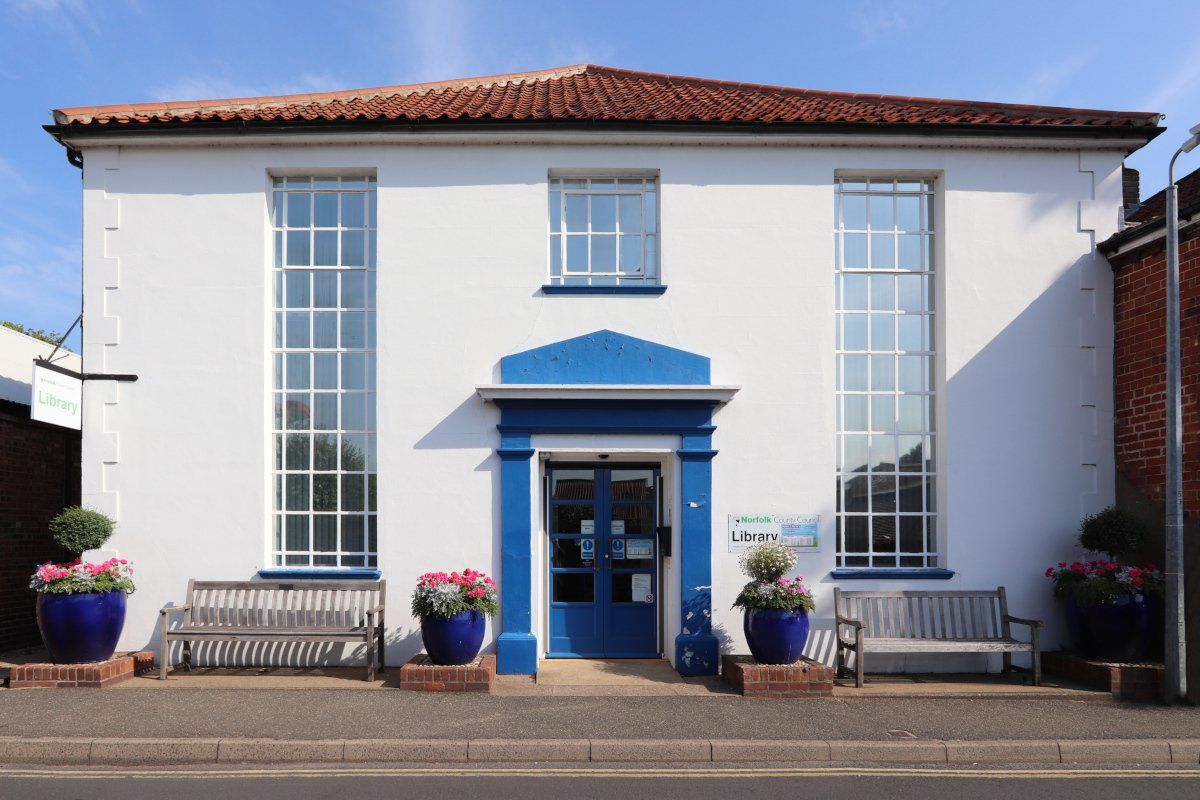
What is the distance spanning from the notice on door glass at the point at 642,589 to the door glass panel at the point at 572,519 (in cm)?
75

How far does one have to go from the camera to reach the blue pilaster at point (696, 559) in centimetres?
803

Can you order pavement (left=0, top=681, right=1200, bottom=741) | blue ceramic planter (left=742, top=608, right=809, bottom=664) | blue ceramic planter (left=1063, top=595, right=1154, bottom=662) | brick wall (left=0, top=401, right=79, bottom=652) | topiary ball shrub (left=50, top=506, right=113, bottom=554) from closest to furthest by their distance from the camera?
pavement (left=0, top=681, right=1200, bottom=741)
blue ceramic planter (left=742, top=608, right=809, bottom=664)
blue ceramic planter (left=1063, top=595, right=1154, bottom=662)
topiary ball shrub (left=50, top=506, right=113, bottom=554)
brick wall (left=0, top=401, right=79, bottom=652)

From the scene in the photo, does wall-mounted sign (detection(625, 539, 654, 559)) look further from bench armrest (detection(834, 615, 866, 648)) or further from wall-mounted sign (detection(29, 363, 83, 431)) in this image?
wall-mounted sign (detection(29, 363, 83, 431))

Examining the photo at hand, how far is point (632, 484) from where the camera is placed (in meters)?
8.80

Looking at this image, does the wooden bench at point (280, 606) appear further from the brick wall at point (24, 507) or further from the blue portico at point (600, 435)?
the brick wall at point (24, 507)

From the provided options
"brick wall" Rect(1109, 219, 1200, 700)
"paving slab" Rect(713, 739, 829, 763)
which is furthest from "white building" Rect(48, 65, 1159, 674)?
"paving slab" Rect(713, 739, 829, 763)

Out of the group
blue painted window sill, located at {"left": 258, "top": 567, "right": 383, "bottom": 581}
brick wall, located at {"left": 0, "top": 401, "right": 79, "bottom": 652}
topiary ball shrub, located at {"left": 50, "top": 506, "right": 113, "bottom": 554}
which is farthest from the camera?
brick wall, located at {"left": 0, "top": 401, "right": 79, "bottom": 652}

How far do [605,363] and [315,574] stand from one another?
3879mm

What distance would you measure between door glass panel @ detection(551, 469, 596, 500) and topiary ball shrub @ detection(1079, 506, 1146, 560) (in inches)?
208

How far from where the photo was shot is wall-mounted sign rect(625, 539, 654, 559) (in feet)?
28.6

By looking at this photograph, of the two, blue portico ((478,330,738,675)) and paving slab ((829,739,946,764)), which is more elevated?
blue portico ((478,330,738,675))

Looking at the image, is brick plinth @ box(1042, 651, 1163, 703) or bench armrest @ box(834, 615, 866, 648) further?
bench armrest @ box(834, 615, 866, 648)

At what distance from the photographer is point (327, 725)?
6.29m

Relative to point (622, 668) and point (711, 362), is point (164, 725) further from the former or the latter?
point (711, 362)
